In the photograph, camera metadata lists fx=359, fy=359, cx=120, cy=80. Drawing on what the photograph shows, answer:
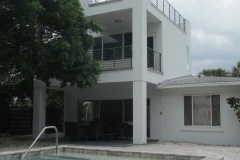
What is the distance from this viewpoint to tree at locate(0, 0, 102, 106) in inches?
577

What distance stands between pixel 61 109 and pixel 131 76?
1111 cm

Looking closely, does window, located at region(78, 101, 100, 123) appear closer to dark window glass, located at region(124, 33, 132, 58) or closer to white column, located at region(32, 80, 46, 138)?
white column, located at region(32, 80, 46, 138)

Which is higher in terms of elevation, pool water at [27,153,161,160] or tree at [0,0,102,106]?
tree at [0,0,102,106]

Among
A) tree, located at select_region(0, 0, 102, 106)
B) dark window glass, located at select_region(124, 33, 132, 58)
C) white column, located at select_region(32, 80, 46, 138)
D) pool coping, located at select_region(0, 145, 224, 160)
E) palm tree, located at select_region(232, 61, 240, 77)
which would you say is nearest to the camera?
pool coping, located at select_region(0, 145, 224, 160)

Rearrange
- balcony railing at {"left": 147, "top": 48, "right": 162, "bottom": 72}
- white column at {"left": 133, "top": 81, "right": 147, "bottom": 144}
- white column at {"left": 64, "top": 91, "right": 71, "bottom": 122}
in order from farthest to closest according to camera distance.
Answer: white column at {"left": 64, "top": 91, "right": 71, "bottom": 122}, balcony railing at {"left": 147, "top": 48, "right": 162, "bottom": 72}, white column at {"left": 133, "top": 81, "right": 147, "bottom": 144}

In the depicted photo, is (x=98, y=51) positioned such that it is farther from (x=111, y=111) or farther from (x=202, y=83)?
(x=202, y=83)

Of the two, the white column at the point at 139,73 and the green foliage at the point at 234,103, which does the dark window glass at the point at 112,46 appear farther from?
the green foliage at the point at 234,103

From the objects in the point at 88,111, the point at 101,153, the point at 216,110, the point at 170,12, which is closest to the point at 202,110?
the point at 216,110

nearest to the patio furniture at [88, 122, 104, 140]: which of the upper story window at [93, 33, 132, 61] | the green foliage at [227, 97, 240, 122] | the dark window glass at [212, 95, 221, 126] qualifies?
the upper story window at [93, 33, 132, 61]

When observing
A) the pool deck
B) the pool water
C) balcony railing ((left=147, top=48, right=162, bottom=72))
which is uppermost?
balcony railing ((left=147, top=48, right=162, bottom=72))

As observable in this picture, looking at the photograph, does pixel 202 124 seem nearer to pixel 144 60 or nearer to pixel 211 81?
pixel 211 81

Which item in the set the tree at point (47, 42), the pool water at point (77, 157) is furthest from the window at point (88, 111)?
the pool water at point (77, 157)

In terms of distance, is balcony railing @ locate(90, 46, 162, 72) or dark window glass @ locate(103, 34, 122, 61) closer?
balcony railing @ locate(90, 46, 162, 72)

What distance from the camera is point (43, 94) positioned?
67.8 ft
